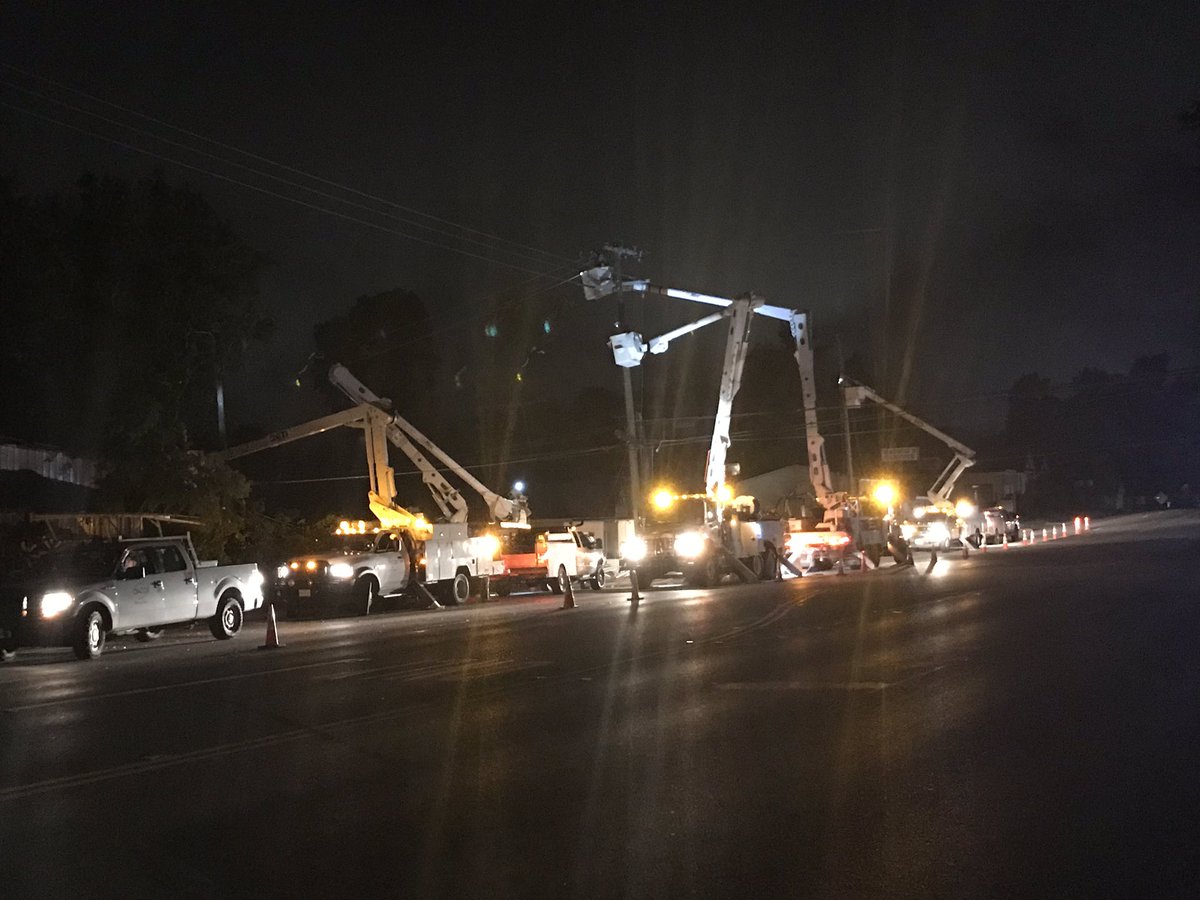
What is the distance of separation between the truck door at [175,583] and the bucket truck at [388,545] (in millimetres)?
6064

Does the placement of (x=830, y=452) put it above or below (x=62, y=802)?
above

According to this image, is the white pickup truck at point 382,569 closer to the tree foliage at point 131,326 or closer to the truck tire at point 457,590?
the truck tire at point 457,590

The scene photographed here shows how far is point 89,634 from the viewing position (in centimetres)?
1984

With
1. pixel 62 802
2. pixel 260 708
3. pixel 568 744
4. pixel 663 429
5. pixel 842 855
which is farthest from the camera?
pixel 663 429

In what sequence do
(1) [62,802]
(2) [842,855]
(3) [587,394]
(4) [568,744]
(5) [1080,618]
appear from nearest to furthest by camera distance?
(2) [842,855], (1) [62,802], (4) [568,744], (5) [1080,618], (3) [587,394]

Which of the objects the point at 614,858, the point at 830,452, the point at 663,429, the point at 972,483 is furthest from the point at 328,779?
the point at 972,483

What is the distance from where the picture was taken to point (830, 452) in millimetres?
84375

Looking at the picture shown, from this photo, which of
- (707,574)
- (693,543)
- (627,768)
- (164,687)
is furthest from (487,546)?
(627,768)

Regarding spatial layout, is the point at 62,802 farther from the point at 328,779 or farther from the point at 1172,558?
the point at 1172,558

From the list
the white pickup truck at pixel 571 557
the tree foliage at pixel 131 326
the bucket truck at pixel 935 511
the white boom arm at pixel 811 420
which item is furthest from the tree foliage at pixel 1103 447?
the tree foliage at pixel 131 326

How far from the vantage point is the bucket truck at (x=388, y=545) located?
28562 millimetres

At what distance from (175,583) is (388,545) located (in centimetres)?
908

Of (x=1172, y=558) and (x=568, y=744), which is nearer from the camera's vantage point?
(x=568, y=744)

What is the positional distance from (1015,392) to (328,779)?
55.4 meters
